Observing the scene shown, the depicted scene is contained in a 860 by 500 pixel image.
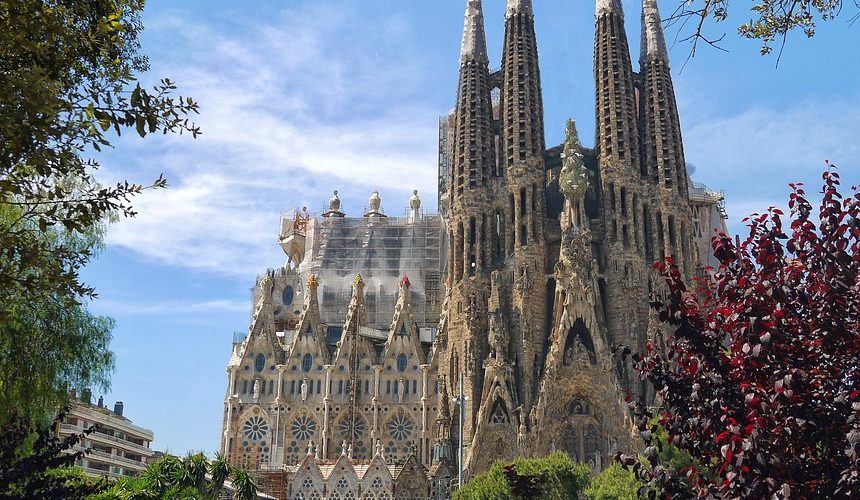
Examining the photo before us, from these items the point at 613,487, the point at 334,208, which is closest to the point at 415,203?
the point at 334,208

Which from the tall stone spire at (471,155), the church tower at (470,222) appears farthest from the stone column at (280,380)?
the tall stone spire at (471,155)

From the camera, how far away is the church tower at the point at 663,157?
49.9 metres

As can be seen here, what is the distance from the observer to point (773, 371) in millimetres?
9078

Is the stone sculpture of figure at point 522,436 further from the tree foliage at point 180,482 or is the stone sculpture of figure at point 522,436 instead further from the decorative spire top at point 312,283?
the tree foliage at point 180,482

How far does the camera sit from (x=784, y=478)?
28.0 feet

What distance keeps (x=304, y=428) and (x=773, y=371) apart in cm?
4609

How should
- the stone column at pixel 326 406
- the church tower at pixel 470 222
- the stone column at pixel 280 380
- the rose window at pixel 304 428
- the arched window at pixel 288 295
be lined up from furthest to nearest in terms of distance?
1. the arched window at pixel 288 295
2. the stone column at pixel 280 380
3. the rose window at pixel 304 428
4. the stone column at pixel 326 406
5. the church tower at pixel 470 222

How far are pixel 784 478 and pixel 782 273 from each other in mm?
2425

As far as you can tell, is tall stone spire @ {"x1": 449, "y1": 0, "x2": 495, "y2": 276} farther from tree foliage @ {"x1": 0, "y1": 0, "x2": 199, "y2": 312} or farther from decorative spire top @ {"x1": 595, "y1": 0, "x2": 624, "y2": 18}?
tree foliage @ {"x1": 0, "y1": 0, "x2": 199, "y2": 312}

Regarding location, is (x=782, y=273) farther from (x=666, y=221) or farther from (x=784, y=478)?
(x=666, y=221)

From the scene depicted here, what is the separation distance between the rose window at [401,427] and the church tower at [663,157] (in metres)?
17.4

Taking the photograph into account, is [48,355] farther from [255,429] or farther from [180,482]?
[255,429]

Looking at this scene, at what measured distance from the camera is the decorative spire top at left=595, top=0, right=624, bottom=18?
55150 millimetres

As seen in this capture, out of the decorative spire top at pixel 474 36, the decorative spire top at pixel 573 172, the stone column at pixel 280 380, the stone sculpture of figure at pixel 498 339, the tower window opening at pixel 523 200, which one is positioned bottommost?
the stone column at pixel 280 380
